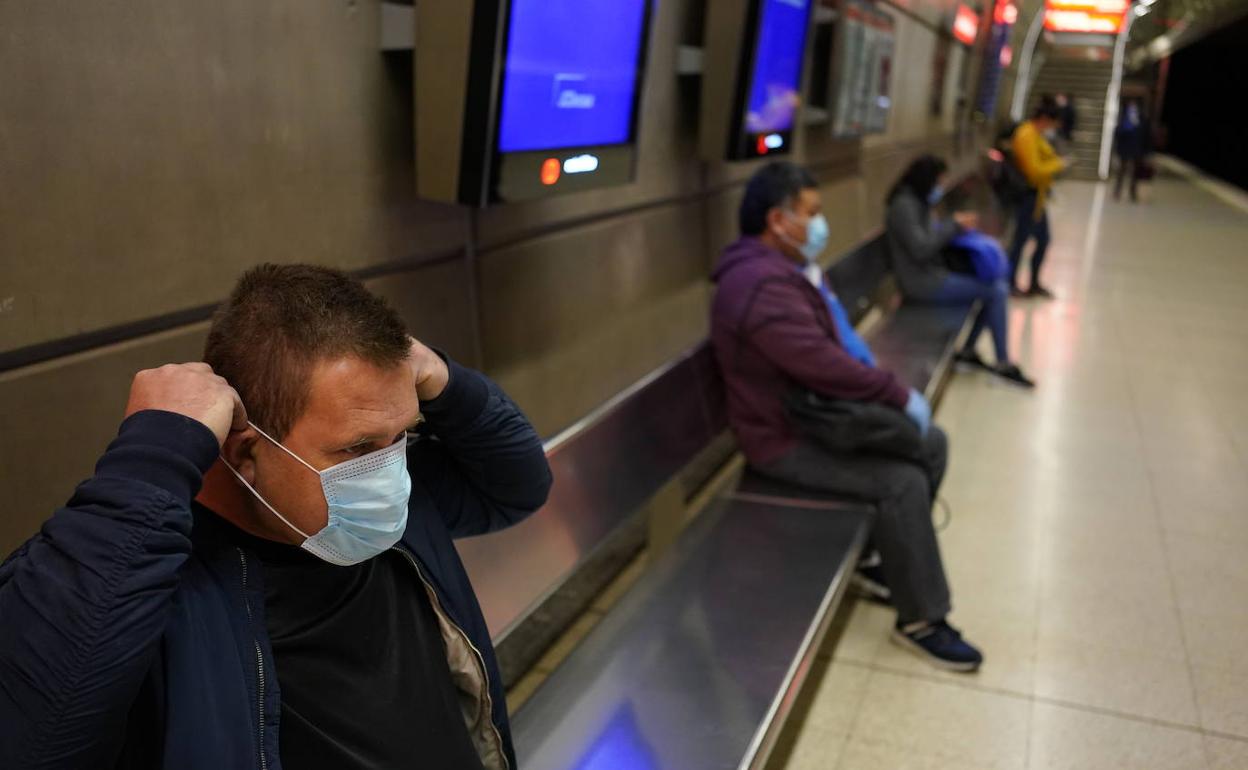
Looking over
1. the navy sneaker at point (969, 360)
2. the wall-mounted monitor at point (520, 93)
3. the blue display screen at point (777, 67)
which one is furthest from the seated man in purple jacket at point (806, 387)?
the navy sneaker at point (969, 360)

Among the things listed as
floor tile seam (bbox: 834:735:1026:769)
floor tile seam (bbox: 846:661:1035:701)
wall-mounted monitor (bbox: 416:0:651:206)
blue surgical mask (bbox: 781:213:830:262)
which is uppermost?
wall-mounted monitor (bbox: 416:0:651:206)

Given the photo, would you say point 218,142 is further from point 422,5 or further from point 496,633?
point 496,633

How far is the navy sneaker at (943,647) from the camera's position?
9.14 feet

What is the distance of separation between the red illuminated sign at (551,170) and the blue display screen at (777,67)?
57.1 inches

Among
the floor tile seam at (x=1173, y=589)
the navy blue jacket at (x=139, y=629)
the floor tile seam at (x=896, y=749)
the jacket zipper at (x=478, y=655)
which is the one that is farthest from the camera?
the floor tile seam at (x=1173, y=589)

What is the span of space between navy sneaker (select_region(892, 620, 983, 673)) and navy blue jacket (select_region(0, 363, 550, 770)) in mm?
2198

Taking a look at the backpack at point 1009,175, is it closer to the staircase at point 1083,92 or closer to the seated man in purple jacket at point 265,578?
the seated man in purple jacket at point 265,578

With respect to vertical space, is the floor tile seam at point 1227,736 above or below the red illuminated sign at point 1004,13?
below

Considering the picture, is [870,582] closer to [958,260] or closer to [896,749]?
[896,749]

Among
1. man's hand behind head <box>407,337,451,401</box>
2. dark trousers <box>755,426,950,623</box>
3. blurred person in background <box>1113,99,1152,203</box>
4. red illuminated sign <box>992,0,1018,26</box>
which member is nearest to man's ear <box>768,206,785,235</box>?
dark trousers <box>755,426,950,623</box>

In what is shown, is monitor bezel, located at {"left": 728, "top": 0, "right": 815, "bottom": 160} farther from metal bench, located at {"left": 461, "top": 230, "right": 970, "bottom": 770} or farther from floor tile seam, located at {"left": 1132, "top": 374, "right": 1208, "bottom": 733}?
floor tile seam, located at {"left": 1132, "top": 374, "right": 1208, "bottom": 733}

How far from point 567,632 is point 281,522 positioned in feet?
6.72

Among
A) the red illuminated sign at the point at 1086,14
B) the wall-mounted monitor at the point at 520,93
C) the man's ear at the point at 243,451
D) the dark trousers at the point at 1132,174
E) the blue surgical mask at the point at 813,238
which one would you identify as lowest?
the man's ear at the point at 243,451

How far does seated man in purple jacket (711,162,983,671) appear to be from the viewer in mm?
2807
